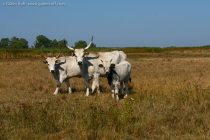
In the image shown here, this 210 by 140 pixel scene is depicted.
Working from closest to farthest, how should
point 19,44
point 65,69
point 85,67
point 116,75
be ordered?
point 116,75 → point 85,67 → point 65,69 → point 19,44

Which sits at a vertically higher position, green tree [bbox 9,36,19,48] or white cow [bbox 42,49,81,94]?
green tree [bbox 9,36,19,48]

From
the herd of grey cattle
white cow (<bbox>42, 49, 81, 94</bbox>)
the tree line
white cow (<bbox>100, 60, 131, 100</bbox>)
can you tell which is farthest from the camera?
the tree line

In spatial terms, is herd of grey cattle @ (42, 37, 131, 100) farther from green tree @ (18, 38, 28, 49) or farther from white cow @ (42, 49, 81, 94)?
green tree @ (18, 38, 28, 49)

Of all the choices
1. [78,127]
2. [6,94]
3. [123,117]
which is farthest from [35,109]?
[6,94]

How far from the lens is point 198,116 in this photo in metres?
8.03

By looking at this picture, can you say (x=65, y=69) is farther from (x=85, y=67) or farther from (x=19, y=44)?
(x=19, y=44)

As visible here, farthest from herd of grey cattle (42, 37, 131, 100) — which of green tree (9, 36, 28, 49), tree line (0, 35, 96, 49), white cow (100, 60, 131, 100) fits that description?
green tree (9, 36, 28, 49)

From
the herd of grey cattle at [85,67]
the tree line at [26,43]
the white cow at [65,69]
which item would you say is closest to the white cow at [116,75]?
the herd of grey cattle at [85,67]

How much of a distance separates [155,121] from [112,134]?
1.62 m

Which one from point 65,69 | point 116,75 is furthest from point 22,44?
point 116,75

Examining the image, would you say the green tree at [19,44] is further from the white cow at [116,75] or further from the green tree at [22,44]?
the white cow at [116,75]

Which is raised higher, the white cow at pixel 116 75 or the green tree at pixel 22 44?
the green tree at pixel 22 44

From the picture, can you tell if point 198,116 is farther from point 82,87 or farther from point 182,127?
point 82,87

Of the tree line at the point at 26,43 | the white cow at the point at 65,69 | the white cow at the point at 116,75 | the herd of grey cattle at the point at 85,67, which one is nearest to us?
the white cow at the point at 116,75
